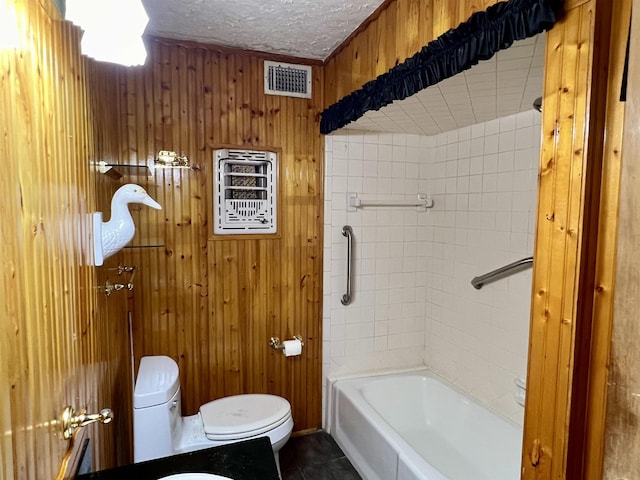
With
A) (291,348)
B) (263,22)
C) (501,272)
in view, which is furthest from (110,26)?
(501,272)

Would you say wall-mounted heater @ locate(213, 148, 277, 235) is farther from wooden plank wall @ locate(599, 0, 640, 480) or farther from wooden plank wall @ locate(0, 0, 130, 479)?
wooden plank wall @ locate(599, 0, 640, 480)

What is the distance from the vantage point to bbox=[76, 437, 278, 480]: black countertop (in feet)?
3.87

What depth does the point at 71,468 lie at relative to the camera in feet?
3.47

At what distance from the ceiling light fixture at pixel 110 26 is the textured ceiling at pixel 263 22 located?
3.08 feet

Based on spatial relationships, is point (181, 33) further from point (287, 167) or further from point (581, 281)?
point (581, 281)

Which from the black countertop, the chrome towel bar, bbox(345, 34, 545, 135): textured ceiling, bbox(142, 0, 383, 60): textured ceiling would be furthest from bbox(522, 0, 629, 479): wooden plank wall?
the chrome towel bar

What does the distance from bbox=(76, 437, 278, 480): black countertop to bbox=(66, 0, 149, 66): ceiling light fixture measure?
1.20 m

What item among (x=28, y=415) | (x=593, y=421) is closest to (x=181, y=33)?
(x=28, y=415)

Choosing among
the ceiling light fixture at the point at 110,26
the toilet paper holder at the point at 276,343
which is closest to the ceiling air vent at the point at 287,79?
the ceiling light fixture at the point at 110,26

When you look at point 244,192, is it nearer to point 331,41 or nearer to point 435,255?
point 331,41

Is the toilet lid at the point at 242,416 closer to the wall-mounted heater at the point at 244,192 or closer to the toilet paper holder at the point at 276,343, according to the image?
the toilet paper holder at the point at 276,343

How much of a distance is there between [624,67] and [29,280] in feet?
4.49

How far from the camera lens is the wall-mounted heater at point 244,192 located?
2.44m

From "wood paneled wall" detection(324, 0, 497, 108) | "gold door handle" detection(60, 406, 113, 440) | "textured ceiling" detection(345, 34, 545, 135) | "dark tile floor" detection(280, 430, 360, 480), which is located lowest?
"dark tile floor" detection(280, 430, 360, 480)
